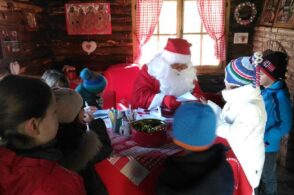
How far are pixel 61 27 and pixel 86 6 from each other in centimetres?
49

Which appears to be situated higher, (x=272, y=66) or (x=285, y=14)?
(x=285, y=14)

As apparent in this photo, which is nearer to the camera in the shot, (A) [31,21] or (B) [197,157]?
(B) [197,157]

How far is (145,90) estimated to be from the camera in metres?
2.62

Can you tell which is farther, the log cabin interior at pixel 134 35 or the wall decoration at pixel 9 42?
the log cabin interior at pixel 134 35

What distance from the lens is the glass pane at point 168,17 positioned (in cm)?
392

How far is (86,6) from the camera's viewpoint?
372 cm

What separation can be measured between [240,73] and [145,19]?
2.37 meters

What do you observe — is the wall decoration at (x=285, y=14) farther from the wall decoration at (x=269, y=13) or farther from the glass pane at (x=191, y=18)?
the glass pane at (x=191, y=18)

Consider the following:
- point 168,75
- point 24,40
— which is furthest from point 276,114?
point 24,40

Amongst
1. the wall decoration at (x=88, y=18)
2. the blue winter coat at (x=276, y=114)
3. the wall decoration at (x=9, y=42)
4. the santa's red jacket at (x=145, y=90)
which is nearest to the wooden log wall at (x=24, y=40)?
the wall decoration at (x=9, y=42)

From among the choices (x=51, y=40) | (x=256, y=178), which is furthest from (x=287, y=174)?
(x=51, y=40)

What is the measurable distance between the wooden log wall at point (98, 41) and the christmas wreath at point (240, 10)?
1526mm

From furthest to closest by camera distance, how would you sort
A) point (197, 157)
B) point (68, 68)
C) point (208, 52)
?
point (208, 52) < point (68, 68) < point (197, 157)

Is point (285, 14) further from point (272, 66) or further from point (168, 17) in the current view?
point (168, 17)
